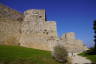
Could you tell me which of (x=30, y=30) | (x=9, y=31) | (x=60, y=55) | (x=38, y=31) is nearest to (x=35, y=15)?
(x=30, y=30)

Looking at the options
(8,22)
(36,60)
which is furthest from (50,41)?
(36,60)

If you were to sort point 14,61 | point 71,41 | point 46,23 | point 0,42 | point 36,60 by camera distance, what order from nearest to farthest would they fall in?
point 14,61 < point 36,60 < point 0,42 < point 46,23 < point 71,41

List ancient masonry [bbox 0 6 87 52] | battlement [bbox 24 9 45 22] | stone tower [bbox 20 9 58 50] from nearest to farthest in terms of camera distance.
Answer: ancient masonry [bbox 0 6 87 52], stone tower [bbox 20 9 58 50], battlement [bbox 24 9 45 22]

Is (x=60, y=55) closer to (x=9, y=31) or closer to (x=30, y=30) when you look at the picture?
(x=30, y=30)

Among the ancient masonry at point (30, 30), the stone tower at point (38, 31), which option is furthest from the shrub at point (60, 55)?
the stone tower at point (38, 31)

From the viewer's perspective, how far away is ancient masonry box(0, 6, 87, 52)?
1156 inches

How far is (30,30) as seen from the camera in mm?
30469

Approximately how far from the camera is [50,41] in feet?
97.3

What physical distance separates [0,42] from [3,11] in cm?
476

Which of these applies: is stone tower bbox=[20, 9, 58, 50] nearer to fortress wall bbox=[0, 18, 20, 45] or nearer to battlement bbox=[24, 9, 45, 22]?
battlement bbox=[24, 9, 45, 22]

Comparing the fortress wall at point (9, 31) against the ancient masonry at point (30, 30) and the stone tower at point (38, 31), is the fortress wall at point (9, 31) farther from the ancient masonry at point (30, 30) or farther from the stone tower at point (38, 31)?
the stone tower at point (38, 31)

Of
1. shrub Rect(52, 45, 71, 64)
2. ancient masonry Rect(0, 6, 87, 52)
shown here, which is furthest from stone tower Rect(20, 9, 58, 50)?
shrub Rect(52, 45, 71, 64)

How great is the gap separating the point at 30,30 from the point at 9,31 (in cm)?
337

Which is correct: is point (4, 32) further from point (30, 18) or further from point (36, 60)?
point (36, 60)
